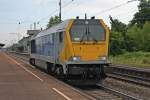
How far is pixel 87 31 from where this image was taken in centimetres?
2211

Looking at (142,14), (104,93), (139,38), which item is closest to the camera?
(104,93)

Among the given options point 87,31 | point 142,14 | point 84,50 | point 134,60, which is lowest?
point 134,60

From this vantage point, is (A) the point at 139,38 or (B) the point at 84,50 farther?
(A) the point at 139,38

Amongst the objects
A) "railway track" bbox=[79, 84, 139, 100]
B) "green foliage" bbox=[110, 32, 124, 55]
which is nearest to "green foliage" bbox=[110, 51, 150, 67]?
"green foliage" bbox=[110, 32, 124, 55]

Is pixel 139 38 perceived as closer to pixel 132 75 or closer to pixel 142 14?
pixel 142 14

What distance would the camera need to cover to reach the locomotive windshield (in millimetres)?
21922

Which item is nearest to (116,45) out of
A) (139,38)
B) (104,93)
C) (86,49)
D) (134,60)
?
(134,60)

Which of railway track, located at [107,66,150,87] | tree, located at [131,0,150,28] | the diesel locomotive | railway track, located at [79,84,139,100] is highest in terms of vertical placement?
tree, located at [131,0,150,28]

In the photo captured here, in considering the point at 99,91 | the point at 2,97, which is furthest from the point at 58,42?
the point at 2,97

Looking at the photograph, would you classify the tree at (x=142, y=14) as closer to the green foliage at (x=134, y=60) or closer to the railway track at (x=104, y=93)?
the green foliage at (x=134, y=60)

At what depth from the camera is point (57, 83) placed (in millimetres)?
22625

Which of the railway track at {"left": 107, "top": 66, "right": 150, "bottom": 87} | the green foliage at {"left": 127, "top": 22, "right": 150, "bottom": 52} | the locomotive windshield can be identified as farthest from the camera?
the green foliage at {"left": 127, "top": 22, "right": 150, "bottom": 52}

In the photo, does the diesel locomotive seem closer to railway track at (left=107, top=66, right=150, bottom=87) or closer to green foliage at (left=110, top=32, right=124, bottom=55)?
railway track at (left=107, top=66, right=150, bottom=87)

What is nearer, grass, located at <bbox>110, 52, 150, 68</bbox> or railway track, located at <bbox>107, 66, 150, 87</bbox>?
railway track, located at <bbox>107, 66, 150, 87</bbox>
